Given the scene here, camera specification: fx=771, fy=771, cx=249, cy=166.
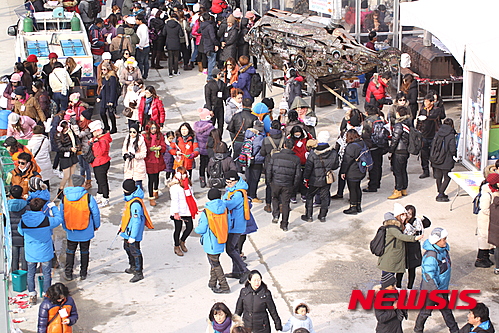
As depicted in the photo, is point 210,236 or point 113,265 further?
point 113,265

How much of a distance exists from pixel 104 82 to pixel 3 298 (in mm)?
9394

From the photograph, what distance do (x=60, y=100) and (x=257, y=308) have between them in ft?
28.0

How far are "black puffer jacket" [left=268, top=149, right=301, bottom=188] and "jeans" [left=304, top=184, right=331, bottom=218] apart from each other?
0.57 m

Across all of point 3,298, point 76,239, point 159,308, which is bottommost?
point 159,308

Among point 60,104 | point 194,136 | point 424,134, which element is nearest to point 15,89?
point 60,104

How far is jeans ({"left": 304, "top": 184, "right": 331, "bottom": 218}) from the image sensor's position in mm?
11797

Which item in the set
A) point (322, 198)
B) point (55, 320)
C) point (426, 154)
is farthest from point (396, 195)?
point (55, 320)

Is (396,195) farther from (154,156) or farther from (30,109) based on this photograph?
(30,109)

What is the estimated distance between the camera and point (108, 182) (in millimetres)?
13617

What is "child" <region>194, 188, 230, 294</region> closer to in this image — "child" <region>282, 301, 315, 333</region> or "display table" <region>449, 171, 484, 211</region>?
"child" <region>282, 301, 315, 333</region>

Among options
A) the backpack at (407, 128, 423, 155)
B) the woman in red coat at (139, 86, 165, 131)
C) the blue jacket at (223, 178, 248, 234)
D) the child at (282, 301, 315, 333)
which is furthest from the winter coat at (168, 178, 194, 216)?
the backpack at (407, 128, 423, 155)

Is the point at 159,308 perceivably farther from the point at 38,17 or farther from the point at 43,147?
the point at 38,17

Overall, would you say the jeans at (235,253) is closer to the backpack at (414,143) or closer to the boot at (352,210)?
the boot at (352,210)

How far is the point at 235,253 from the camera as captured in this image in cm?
998
